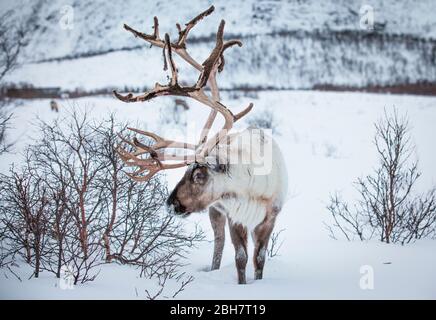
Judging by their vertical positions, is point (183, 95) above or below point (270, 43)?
below

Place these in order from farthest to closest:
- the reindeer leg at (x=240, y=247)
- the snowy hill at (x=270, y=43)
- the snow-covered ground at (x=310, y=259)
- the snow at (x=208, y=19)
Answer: the snow at (x=208, y=19), the snowy hill at (x=270, y=43), the reindeer leg at (x=240, y=247), the snow-covered ground at (x=310, y=259)

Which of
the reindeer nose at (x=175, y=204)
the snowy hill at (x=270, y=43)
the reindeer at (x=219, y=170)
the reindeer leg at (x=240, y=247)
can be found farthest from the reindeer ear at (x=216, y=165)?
the snowy hill at (x=270, y=43)

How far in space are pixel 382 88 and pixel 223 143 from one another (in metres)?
23.5

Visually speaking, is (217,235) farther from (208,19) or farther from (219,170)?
(208,19)

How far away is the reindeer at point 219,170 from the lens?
4.68m

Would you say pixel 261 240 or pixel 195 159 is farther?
pixel 261 240

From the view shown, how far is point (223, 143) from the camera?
5168 mm

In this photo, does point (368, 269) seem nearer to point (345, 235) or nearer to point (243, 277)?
point (243, 277)

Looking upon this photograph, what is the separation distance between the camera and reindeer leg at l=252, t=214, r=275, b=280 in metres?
5.15

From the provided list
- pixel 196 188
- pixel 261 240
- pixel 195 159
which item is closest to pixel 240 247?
pixel 261 240

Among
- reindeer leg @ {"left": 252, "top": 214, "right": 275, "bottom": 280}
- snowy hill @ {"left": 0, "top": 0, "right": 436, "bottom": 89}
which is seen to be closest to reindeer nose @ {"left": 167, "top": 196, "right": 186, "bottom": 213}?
reindeer leg @ {"left": 252, "top": 214, "right": 275, "bottom": 280}

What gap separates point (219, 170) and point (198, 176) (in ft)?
0.73

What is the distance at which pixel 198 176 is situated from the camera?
4703 mm

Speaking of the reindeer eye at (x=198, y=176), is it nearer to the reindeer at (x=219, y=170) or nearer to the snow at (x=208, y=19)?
the reindeer at (x=219, y=170)
